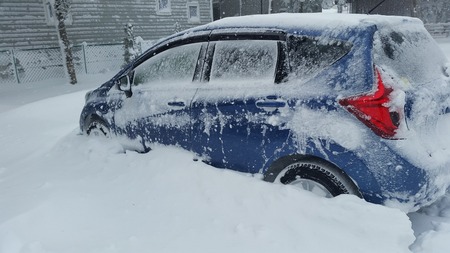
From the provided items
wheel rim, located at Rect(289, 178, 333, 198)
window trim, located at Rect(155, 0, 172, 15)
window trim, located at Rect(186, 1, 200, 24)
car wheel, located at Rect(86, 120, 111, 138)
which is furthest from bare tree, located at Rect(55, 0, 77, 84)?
wheel rim, located at Rect(289, 178, 333, 198)

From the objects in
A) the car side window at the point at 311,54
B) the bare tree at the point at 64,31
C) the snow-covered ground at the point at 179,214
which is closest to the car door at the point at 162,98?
the snow-covered ground at the point at 179,214

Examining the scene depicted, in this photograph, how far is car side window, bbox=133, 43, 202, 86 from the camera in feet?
12.8

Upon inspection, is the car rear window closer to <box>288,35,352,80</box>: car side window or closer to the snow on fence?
<box>288,35,352,80</box>: car side window

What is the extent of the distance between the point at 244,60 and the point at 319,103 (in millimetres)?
900

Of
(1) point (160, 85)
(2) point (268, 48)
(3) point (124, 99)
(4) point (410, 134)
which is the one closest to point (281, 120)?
(2) point (268, 48)

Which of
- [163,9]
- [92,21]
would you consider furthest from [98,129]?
[163,9]

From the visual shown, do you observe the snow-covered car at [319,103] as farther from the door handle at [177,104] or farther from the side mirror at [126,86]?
the side mirror at [126,86]

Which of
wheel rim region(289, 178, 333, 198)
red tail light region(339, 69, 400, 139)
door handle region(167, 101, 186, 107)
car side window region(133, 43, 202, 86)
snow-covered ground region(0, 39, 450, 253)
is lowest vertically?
snow-covered ground region(0, 39, 450, 253)

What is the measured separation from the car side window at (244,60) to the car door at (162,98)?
0.25 m

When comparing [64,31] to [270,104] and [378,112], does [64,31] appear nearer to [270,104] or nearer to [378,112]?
[270,104]

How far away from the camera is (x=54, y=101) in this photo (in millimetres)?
8734

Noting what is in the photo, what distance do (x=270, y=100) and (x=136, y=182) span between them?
5.33 feet

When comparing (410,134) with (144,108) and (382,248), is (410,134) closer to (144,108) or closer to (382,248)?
(382,248)

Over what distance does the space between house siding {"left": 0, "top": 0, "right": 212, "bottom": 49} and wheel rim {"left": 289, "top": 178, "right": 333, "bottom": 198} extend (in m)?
15.0
